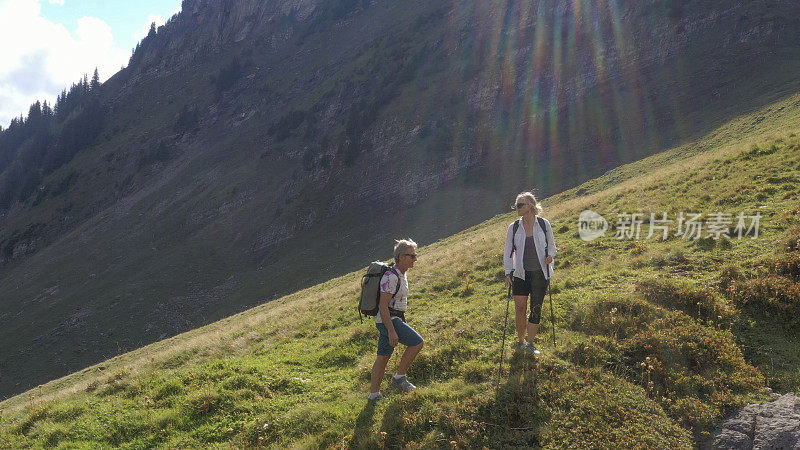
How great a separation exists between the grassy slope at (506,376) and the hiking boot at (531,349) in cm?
24

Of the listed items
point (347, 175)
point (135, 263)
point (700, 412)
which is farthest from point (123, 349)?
point (700, 412)

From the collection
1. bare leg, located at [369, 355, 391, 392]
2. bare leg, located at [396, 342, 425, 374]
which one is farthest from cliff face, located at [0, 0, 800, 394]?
bare leg, located at [369, 355, 391, 392]

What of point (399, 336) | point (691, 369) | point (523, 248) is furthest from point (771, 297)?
point (399, 336)

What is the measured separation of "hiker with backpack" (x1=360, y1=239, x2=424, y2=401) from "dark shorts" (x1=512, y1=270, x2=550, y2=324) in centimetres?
230

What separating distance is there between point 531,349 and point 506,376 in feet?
2.99

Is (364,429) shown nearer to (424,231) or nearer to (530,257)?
(530,257)

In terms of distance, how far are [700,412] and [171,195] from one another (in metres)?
102

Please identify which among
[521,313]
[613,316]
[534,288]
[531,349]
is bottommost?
[531,349]

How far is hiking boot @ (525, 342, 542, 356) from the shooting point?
7639mm

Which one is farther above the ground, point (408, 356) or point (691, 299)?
point (408, 356)

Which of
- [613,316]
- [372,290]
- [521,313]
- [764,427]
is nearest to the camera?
[764,427]

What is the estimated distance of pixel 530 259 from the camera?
7.80 m

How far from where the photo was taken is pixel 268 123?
102188 millimetres

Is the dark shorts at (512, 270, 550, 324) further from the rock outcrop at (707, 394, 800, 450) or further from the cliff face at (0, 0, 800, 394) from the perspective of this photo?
the cliff face at (0, 0, 800, 394)
